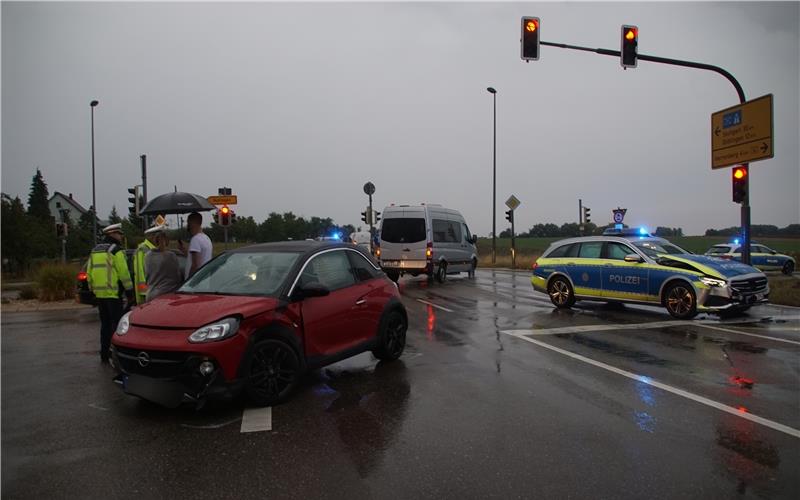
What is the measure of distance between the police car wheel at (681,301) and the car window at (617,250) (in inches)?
44.5

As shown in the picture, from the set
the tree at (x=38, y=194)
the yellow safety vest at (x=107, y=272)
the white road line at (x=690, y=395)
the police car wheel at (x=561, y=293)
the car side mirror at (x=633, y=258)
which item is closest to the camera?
the white road line at (x=690, y=395)

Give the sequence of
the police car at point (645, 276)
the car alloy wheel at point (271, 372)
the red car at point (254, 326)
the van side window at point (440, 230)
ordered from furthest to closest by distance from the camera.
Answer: the van side window at point (440, 230) → the police car at point (645, 276) → the car alloy wheel at point (271, 372) → the red car at point (254, 326)

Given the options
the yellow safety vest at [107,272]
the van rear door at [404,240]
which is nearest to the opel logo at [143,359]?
the yellow safety vest at [107,272]

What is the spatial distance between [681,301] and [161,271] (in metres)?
8.99

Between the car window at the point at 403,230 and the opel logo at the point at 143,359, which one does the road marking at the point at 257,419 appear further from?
the car window at the point at 403,230

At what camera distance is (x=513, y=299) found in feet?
46.4

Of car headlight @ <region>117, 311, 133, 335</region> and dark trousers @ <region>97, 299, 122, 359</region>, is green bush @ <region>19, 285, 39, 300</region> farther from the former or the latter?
car headlight @ <region>117, 311, 133, 335</region>

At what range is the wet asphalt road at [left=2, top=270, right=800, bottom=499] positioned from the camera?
3.59 metres

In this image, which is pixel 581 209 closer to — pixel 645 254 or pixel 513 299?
pixel 513 299

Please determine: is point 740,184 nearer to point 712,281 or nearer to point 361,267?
point 712,281

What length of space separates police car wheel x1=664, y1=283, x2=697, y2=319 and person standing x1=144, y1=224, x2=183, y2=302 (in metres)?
8.74

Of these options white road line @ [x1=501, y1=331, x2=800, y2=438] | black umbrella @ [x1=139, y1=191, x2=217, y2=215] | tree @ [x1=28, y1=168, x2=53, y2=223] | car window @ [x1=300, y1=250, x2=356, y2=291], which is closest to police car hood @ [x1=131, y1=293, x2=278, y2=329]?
car window @ [x1=300, y1=250, x2=356, y2=291]

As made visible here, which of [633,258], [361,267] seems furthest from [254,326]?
[633,258]

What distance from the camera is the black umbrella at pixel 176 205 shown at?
8227mm
